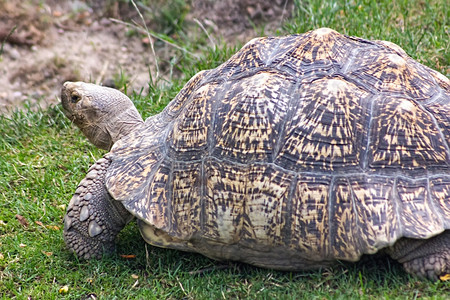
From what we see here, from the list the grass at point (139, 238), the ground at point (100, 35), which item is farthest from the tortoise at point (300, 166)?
the ground at point (100, 35)

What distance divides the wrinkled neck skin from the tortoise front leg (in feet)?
2.09

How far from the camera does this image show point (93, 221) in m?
4.33

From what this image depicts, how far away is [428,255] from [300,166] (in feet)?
3.09

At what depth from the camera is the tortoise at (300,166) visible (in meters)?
3.57

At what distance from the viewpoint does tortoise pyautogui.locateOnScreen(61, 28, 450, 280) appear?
3.57 meters

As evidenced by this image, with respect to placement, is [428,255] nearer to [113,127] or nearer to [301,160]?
[301,160]

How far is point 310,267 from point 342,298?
0.38 meters

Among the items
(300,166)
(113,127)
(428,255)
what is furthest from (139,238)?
(428,255)

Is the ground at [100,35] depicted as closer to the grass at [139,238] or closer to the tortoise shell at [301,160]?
the grass at [139,238]

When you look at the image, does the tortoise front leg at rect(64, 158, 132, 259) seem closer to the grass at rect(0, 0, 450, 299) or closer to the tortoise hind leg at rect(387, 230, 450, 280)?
the grass at rect(0, 0, 450, 299)

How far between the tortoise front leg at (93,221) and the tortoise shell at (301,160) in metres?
0.25

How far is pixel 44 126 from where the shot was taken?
6.24 metres

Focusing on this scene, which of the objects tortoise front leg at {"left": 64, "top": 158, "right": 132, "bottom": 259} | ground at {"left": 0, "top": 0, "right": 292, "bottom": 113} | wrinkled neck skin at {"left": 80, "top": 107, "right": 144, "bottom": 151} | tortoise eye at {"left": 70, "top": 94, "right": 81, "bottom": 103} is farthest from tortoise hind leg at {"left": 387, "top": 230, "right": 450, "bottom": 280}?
ground at {"left": 0, "top": 0, "right": 292, "bottom": 113}

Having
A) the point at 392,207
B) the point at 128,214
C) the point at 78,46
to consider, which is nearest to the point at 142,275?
the point at 128,214
